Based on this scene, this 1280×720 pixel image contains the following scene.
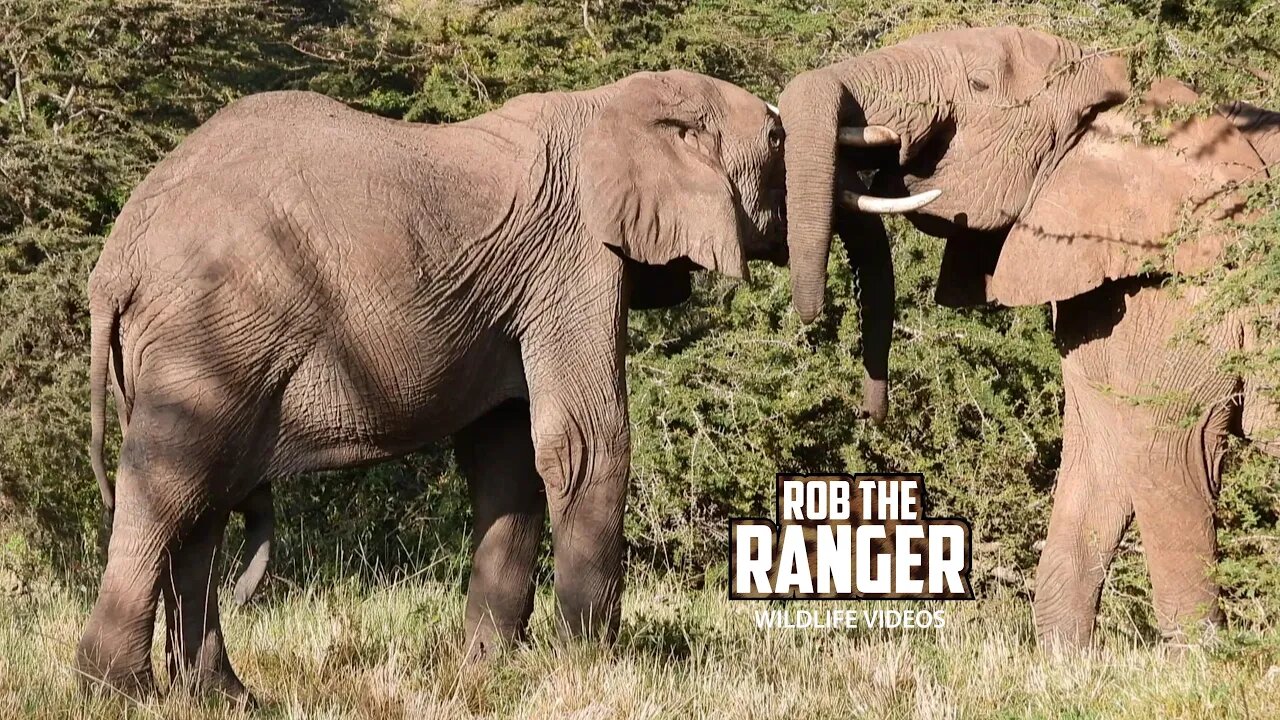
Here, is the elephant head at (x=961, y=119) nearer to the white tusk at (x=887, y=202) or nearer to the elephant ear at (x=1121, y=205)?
the white tusk at (x=887, y=202)

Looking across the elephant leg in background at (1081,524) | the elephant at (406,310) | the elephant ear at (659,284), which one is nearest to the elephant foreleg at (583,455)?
the elephant at (406,310)

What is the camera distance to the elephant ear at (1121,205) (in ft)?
22.6

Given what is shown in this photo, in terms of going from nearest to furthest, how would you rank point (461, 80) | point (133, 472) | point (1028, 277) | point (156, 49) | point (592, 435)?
point (133, 472) → point (592, 435) → point (1028, 277) → point (156, 49) → point (461, 80)

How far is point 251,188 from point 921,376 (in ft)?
18.4

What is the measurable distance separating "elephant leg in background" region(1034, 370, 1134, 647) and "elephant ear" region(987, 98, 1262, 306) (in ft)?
1.94

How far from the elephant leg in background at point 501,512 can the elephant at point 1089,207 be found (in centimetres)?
140

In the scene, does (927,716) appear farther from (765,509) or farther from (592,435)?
(765,509)

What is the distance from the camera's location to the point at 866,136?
6973 millimetres

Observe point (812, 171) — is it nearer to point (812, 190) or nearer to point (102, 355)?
point (812, 190)

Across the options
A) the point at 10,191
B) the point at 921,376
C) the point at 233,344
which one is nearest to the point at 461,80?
the point at 10,191

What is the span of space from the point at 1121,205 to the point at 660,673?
278cm

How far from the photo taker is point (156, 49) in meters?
12.3

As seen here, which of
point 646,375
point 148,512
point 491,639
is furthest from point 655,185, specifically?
point 646,375

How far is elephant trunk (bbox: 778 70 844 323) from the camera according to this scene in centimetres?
684
